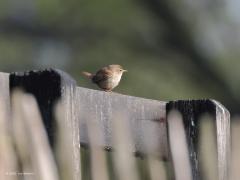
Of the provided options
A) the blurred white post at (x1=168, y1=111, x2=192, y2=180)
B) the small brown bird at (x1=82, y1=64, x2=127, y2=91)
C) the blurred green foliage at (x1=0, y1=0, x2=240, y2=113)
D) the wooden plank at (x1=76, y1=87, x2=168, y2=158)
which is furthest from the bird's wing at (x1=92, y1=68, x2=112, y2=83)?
the blurred white post at (x1=168, y1=111, x2=192, y2=180)

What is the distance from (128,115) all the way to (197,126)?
24cm

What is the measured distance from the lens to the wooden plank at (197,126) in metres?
3.13

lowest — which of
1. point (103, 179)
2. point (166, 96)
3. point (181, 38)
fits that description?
point (103, 179)

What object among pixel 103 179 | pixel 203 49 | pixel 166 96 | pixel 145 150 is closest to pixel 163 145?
pixel 145 150

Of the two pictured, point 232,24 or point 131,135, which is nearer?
point 131,135

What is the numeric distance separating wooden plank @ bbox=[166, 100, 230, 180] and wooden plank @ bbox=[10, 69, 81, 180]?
66 cm

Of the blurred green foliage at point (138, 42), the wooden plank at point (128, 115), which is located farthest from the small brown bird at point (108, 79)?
the wooden plank at point (128, 115)

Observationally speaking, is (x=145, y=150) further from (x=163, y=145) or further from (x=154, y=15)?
(x=154, y=15)

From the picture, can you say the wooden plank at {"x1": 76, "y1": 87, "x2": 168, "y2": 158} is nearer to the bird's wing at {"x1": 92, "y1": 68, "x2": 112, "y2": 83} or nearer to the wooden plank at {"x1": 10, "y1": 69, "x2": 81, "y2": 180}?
the wooden plank at {"x1": 10, "y1": 69, "x2": 81, "y2": 180}

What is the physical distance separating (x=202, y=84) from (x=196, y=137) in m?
9.36

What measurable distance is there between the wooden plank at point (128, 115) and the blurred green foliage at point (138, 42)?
28.3 feet

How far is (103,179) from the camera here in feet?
8.34

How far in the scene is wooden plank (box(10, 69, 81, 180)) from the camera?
8.26 feet

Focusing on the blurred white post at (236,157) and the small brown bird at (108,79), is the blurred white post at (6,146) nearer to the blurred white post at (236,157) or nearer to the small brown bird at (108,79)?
the blurred white post at (236,157)
